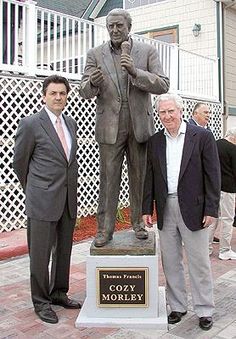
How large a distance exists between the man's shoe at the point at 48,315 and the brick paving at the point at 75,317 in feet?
0.12

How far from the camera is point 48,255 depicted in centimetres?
335

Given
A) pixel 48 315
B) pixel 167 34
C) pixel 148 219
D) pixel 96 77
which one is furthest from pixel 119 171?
pixel 167 34

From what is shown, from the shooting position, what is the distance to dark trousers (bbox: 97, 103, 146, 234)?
331cm

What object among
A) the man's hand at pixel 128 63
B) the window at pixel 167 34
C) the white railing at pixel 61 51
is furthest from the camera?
the window at pixel 167 34

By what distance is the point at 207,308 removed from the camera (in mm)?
3193

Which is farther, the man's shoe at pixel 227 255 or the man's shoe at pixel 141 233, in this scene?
the man's shoe at pixel 227 255

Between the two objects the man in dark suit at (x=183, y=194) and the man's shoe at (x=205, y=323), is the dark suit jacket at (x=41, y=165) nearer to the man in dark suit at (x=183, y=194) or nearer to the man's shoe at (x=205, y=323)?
the man in dark suit at (x=183, y=194)

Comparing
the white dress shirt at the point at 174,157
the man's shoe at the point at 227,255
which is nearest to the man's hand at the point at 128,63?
the white dress shirt at the point at 174,157

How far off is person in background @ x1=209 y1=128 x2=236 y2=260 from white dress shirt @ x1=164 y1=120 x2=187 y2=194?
210 cm

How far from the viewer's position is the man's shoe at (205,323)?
3148 mm

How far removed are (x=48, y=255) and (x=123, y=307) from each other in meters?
0.71

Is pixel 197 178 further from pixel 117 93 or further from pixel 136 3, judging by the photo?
pixel 136 3

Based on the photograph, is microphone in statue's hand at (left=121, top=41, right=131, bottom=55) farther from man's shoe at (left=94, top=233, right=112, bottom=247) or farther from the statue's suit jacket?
man's shoe at (left=94, top=233, right=112, bottom=247)

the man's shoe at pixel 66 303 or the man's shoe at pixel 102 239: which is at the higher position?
the man's shoe at pixel 102 239
